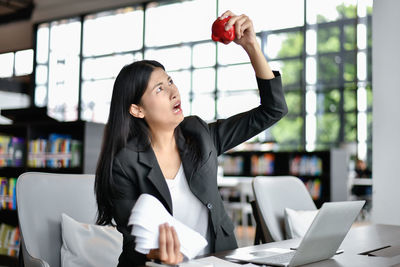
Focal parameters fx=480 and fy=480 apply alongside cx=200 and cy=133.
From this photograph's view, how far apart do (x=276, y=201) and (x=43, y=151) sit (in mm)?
2956

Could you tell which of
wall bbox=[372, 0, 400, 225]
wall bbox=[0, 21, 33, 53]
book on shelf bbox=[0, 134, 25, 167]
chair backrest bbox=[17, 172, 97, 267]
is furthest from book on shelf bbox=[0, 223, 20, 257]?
wall bbox=[0, 21, 33, 53]

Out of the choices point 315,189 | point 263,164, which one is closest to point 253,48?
point 315,189

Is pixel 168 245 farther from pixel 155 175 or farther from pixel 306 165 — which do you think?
pixel 306 165

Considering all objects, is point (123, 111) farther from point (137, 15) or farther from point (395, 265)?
point (137, 15)

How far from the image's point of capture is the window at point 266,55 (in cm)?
954

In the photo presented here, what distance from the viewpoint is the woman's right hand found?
38.3 inches

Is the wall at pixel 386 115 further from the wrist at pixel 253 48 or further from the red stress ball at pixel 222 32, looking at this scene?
the red stress ball at pixel 222 32

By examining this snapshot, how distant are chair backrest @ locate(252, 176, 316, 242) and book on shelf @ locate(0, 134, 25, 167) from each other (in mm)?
3134

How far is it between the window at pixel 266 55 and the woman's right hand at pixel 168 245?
8169 mm

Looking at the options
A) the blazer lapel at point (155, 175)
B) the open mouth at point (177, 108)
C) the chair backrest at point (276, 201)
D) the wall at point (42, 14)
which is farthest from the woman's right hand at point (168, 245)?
the wall at point (42, 14)

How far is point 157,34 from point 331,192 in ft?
18.0

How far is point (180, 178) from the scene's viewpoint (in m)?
1.67

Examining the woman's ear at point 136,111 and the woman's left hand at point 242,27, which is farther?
the woman's ear at point 136,111

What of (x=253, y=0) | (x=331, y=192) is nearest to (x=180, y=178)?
(x=331, y=192)
